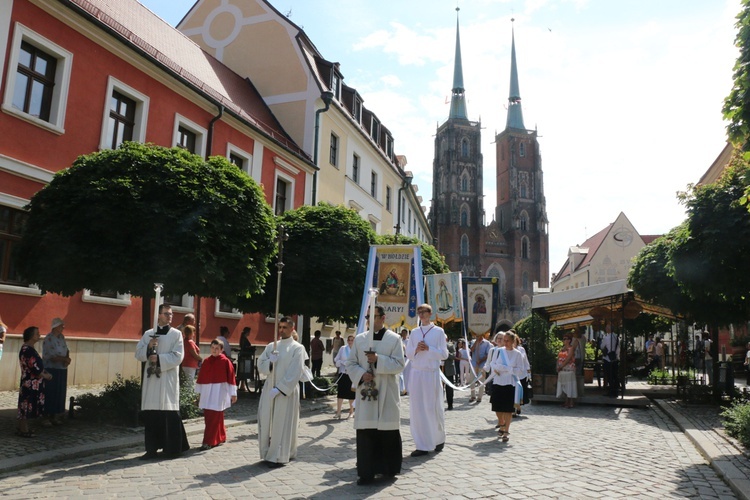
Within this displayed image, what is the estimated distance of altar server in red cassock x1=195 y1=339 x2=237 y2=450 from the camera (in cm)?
853

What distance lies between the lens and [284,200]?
2452 cm

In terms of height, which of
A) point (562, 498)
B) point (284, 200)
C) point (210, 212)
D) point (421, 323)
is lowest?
point (562, 498)

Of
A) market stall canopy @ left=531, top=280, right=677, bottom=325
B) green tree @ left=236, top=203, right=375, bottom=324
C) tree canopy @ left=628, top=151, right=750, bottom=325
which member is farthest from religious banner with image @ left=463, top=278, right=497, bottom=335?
tree canopy @ left=628, top=151, right=750, bottom=325

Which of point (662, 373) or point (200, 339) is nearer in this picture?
point (200, 339)

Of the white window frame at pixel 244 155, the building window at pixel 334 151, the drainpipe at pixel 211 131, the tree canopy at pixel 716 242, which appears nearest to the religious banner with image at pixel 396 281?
the tree canopy at pixel 716 242

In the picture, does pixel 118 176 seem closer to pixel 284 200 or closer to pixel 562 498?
pixel 562 498

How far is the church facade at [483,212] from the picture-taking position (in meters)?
91.6

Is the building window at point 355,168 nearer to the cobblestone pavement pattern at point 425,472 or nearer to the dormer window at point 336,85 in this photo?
the dormer window at point 336,85

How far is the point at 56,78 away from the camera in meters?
14.2

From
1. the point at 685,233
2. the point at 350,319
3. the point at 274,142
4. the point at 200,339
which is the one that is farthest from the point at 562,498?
the point at 274,142

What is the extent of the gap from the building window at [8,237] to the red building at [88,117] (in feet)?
0.07

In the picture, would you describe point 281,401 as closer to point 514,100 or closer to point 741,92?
point 741,92

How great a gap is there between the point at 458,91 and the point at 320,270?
8802 cm

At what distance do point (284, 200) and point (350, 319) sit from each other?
8549mm
